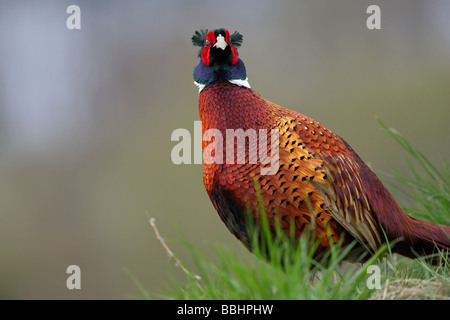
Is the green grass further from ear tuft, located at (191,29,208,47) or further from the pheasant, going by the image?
ear tuft, located at (191,29,208,47)

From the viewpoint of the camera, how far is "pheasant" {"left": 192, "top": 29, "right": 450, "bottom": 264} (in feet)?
6.18

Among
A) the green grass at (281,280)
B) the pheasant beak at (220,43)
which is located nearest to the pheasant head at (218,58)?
the pheasant beak at (220,43)

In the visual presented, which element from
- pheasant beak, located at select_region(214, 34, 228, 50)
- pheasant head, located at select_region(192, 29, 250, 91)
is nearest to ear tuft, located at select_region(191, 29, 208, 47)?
pheasant head, located at select_region(192, 29, 250, 91)

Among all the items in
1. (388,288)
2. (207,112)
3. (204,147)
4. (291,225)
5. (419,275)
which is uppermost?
(207,112)

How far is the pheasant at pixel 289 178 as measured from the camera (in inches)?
74.2

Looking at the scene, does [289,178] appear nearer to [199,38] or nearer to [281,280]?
[281,280]

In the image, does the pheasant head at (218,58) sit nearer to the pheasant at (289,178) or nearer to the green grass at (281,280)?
the pheasant at (289,178)

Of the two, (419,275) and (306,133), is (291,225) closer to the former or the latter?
(306,133)
